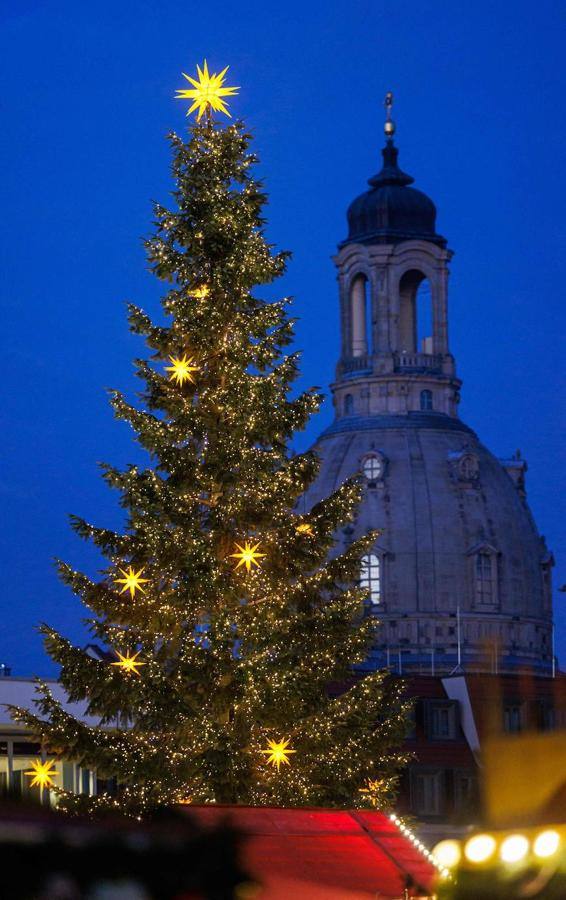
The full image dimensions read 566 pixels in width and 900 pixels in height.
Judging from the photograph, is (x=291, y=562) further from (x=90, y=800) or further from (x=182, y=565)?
(x=90, y=800)

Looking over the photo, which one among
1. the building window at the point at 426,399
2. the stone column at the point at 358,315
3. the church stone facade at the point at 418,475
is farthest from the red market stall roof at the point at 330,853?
the stone column at the point at 358,315

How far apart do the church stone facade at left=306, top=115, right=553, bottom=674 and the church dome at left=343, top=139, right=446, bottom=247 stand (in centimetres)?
11

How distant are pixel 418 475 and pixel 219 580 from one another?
115742mm

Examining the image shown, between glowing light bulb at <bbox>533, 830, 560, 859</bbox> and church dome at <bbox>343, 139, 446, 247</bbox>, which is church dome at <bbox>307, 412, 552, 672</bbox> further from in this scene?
glowing light bulb at <bbox>533, 830, 560, 859</bbox>

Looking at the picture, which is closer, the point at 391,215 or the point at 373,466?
the point at 373,466

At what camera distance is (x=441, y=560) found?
140m

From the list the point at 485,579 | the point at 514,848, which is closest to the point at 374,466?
the point at 485,579

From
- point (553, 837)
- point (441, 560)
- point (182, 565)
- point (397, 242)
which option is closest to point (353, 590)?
point (182, 565)

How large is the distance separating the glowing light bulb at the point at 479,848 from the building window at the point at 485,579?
131446 mm

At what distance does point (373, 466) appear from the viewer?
467 feet

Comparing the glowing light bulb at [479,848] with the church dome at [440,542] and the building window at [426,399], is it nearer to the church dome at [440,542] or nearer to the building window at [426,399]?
the church dome at [440,542]

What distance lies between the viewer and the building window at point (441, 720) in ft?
310

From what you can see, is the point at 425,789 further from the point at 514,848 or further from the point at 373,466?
the point at 514,848

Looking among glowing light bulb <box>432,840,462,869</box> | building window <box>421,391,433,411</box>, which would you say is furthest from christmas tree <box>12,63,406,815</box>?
building window <box>421,391,433,411</box>
